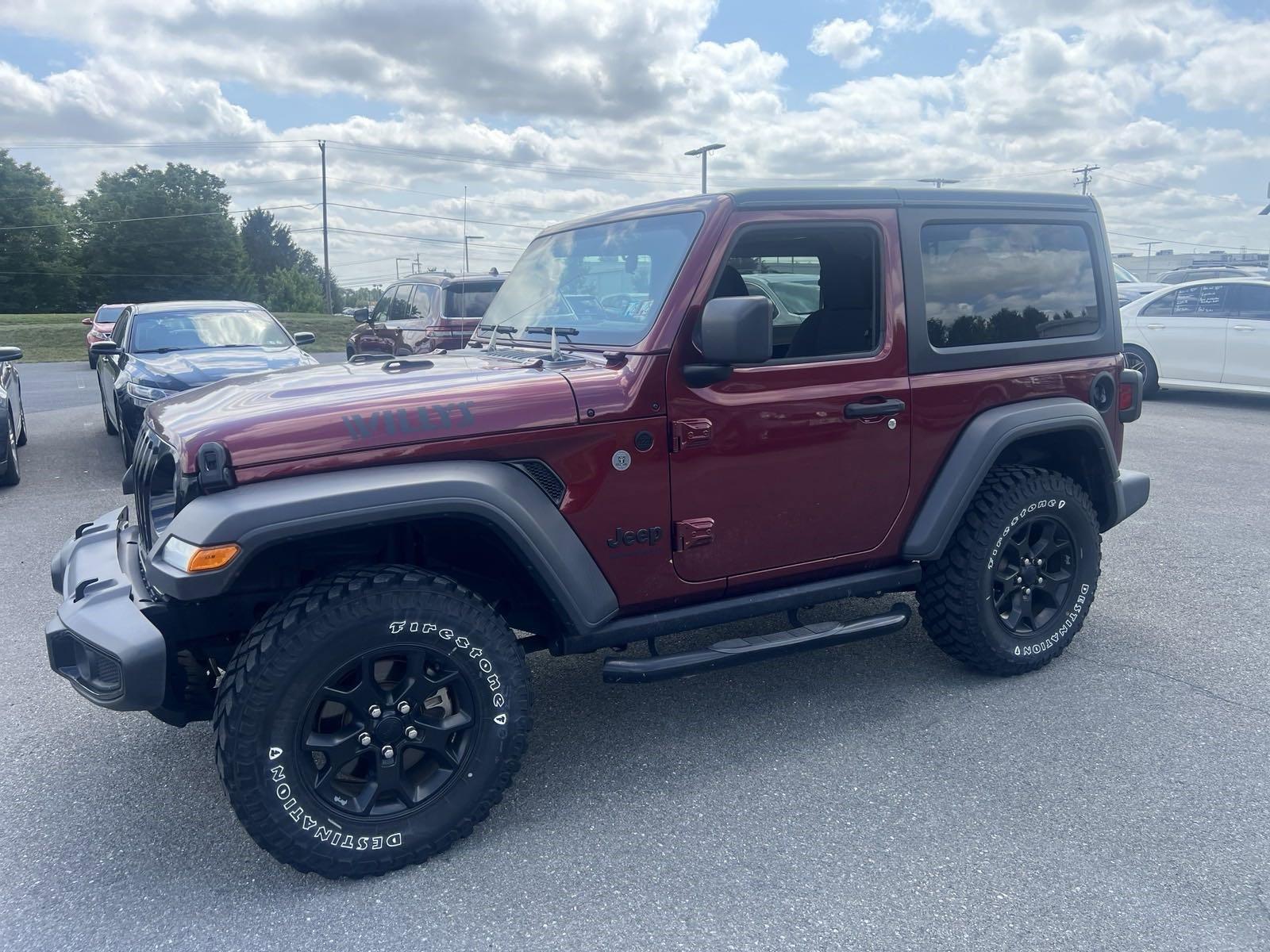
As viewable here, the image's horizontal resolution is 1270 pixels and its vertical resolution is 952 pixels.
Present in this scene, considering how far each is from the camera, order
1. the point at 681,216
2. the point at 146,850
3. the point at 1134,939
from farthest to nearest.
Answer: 1. the point at 681,216
2. the point at 146,850
3. the point at 1134,939

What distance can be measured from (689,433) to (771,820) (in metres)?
1.27

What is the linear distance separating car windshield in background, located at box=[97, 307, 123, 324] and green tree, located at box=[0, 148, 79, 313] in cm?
4435

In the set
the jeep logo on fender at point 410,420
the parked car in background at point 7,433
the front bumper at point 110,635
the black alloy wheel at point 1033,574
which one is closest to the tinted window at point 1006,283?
the black alloy wheel at point 1033,574

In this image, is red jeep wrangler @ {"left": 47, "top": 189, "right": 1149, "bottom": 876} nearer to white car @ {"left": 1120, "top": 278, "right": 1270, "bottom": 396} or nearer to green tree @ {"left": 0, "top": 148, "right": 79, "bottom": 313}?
white car @ {"left": 1120, "top": 278, "right": 1270, "bottom": 396}

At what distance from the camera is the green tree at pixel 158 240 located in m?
66.6

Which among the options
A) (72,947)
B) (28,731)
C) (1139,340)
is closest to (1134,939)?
(72,947)

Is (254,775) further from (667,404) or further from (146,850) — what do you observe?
(667,404)

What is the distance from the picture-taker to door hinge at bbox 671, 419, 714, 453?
3.18 metres

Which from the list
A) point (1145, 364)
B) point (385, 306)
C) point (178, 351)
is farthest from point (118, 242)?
point (1145, 364)

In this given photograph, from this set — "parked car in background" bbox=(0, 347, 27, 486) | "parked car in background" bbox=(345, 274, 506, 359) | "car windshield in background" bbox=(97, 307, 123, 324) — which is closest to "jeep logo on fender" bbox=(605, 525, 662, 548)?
"parked car in background" bbox=(0, 347, 27, 486)

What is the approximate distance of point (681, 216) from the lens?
3479 millimetres

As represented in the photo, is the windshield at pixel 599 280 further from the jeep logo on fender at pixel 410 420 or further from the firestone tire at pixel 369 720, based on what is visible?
the firestone tire at pixel 369 720

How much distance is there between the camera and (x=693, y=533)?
10.7 ft

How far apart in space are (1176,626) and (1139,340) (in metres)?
9.29
